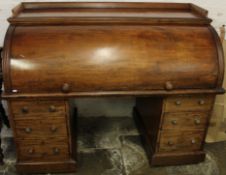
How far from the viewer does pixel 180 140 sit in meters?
2.07

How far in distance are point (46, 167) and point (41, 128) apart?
373 millimetres

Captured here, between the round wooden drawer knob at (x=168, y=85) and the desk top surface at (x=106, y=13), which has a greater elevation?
the desk top surface at (x=106, y=13)

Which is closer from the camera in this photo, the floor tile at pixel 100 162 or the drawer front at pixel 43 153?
the drawer front at pixel 43 153

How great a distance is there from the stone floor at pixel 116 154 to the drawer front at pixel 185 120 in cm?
41

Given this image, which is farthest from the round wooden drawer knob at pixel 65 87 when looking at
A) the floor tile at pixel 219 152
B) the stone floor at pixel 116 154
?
the floor tile at pixel 219 152

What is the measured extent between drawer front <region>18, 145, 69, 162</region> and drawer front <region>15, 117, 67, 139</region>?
108 mm

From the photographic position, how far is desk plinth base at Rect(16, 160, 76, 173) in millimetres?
2018

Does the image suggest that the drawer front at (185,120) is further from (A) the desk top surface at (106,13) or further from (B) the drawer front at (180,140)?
(A) the desk top surface at (106,13)

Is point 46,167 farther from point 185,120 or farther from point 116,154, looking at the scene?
point 185,120

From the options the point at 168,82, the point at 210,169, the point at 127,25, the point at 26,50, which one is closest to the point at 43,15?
the point at 26,50

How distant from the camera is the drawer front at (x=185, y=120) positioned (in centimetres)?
195

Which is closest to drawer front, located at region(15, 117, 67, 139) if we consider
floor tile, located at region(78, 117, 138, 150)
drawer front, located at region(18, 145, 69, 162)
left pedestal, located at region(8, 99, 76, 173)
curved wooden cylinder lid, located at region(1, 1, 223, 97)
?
left pedestal, located at region(8, 99, 76, 173)

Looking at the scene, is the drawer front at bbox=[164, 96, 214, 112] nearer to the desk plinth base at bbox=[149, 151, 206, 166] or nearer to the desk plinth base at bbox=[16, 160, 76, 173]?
the desk plinth base at bbox=[149, 151, 206, 166]

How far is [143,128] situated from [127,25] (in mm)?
1068
